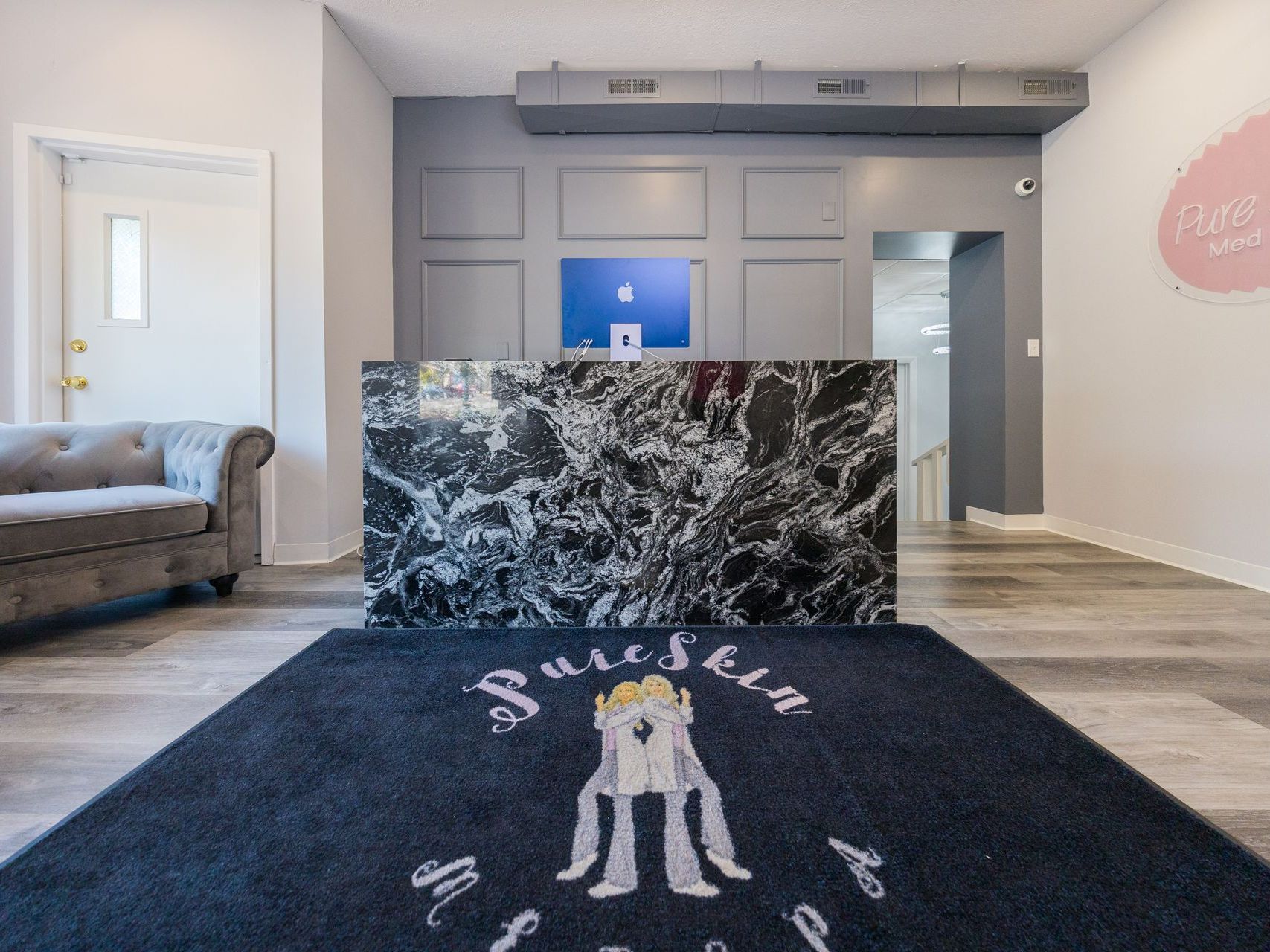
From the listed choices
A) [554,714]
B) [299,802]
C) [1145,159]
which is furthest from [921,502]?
[299,802]

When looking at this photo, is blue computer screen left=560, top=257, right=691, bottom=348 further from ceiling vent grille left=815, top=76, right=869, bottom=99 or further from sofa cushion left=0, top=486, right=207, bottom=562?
sofa cushion left=0, top=486, right=207, bottom=562

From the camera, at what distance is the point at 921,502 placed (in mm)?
6723

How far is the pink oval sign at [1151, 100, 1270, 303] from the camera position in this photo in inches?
95.0

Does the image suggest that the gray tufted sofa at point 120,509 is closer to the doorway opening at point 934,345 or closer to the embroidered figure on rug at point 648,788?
the embroidered figure on rug at point 648,788

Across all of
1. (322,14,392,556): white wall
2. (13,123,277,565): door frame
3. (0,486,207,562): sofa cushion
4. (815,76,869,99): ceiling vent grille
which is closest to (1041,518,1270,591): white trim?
(815,76,869,99): ceiling vent grille

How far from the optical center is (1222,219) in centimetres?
257

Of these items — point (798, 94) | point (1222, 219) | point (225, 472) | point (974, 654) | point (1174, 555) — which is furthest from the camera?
point (798, 94)

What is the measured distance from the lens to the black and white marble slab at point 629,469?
177cm

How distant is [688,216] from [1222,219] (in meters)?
2.71

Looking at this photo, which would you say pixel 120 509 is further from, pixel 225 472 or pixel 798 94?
pixel 798 94

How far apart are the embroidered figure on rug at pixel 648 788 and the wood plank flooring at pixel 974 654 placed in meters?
0.87

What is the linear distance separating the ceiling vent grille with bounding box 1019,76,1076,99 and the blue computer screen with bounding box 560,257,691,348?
2.30m

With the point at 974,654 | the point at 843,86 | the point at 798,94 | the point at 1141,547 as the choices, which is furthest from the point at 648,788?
the point at 843,86

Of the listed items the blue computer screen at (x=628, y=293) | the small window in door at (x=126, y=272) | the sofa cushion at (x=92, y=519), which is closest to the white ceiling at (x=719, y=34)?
the blue computer screen at (x=628, y=293)
